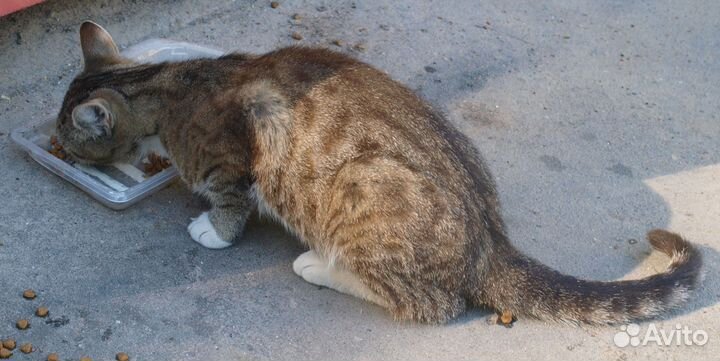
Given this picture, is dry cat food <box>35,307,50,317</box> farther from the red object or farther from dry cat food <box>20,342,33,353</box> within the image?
the red object

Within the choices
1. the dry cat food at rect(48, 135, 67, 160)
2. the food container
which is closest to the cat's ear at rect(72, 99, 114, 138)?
the food container

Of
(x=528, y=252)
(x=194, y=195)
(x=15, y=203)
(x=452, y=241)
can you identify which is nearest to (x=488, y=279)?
(x=452, y=241)

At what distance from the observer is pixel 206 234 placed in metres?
3.89

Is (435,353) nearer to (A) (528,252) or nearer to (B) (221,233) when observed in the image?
(A) (528,252)

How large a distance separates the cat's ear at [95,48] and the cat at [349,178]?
14 cm

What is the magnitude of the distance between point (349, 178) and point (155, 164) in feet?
4.13

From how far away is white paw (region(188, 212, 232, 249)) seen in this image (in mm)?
3883

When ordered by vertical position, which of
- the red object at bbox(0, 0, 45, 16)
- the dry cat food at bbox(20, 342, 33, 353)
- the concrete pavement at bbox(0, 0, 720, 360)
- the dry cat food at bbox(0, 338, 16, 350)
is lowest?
the concrete pavement at bbox(0, 0, 720, 360)

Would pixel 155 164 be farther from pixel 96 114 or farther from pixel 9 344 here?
pixel 9 344

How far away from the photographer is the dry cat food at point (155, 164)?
14.0 ft

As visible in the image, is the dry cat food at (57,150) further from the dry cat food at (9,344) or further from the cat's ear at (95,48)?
the dry cat food at (9,344)

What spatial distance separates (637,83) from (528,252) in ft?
6.36

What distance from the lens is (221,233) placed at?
3879 millimetres

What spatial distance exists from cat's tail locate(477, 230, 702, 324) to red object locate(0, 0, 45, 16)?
270cm
